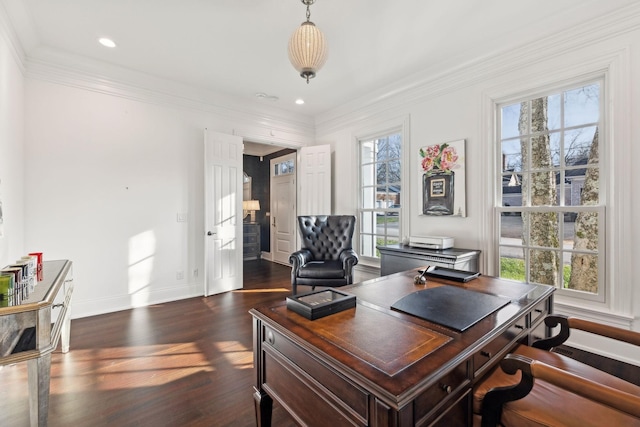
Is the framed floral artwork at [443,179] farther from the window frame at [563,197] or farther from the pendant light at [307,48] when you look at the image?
the pendant light at [307,48]

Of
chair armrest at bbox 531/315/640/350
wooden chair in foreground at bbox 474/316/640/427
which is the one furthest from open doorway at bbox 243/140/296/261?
wooden chair in foreground at bbox 474/316/640/427

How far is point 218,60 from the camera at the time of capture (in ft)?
11.1

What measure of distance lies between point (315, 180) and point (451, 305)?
3914mm

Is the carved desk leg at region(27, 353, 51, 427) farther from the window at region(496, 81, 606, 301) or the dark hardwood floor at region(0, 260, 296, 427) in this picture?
the window at region(496, 81, 606, 301)

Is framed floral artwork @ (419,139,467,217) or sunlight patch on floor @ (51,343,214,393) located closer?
sunlight patch on floor @ (51,343,214,393)

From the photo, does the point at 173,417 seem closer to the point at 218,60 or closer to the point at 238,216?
the point at 238,216

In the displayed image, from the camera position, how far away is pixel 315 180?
5066mm

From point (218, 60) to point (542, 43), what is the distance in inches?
132

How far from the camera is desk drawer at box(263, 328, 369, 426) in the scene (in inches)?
34.0

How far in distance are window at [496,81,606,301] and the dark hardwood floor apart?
9.13ft

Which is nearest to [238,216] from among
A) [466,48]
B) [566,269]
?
[466,48]

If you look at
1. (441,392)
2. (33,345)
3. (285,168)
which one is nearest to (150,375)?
(33,345)

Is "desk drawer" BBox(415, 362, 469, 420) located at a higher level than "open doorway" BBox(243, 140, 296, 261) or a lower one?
lower

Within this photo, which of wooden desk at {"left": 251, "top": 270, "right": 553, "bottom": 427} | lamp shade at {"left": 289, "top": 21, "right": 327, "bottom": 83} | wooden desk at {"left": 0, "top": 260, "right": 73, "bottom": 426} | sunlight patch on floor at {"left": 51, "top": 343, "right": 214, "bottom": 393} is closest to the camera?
wooden desk at {"left": 251, "top": 270, "right": 553, "bottom": 427}
